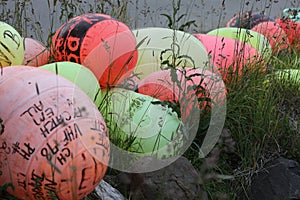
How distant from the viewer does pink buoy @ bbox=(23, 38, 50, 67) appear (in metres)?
3.72

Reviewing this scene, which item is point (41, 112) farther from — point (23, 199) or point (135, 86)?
point (135, 86)

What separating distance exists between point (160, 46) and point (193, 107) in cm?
98

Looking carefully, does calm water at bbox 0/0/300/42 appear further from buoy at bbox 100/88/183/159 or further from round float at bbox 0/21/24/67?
buoy at bbox 100/88/183/159

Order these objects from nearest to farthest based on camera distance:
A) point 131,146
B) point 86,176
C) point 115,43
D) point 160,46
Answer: point 86,176 → point 131,146 → point 115,43 → point 160,46

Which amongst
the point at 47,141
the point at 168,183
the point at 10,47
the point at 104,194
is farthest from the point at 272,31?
the point at 47,141

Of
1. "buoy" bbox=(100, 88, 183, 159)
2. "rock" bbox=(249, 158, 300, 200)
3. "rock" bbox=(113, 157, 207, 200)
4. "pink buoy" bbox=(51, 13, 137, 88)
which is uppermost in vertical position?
"pink buoy" bbox=(51, 13, 137, 88)

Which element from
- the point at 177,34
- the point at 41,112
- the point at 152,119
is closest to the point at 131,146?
the point at 152,119

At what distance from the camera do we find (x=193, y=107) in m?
3.08

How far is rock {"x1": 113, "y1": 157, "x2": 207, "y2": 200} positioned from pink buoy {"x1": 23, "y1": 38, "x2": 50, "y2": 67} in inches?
55.7

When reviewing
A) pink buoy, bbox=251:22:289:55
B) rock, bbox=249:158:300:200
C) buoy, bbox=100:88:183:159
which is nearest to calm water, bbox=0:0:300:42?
pink buoy, bbox=251:22:289:55

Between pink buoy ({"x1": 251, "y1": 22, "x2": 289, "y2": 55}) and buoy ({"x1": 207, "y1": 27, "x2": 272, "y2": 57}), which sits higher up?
buoy ({"x1": 207, "y1": 27, "x2": 272, "y2": 57})

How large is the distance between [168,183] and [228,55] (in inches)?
72.5

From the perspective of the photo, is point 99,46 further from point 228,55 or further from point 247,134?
point 228,55

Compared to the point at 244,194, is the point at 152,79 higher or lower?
higher
